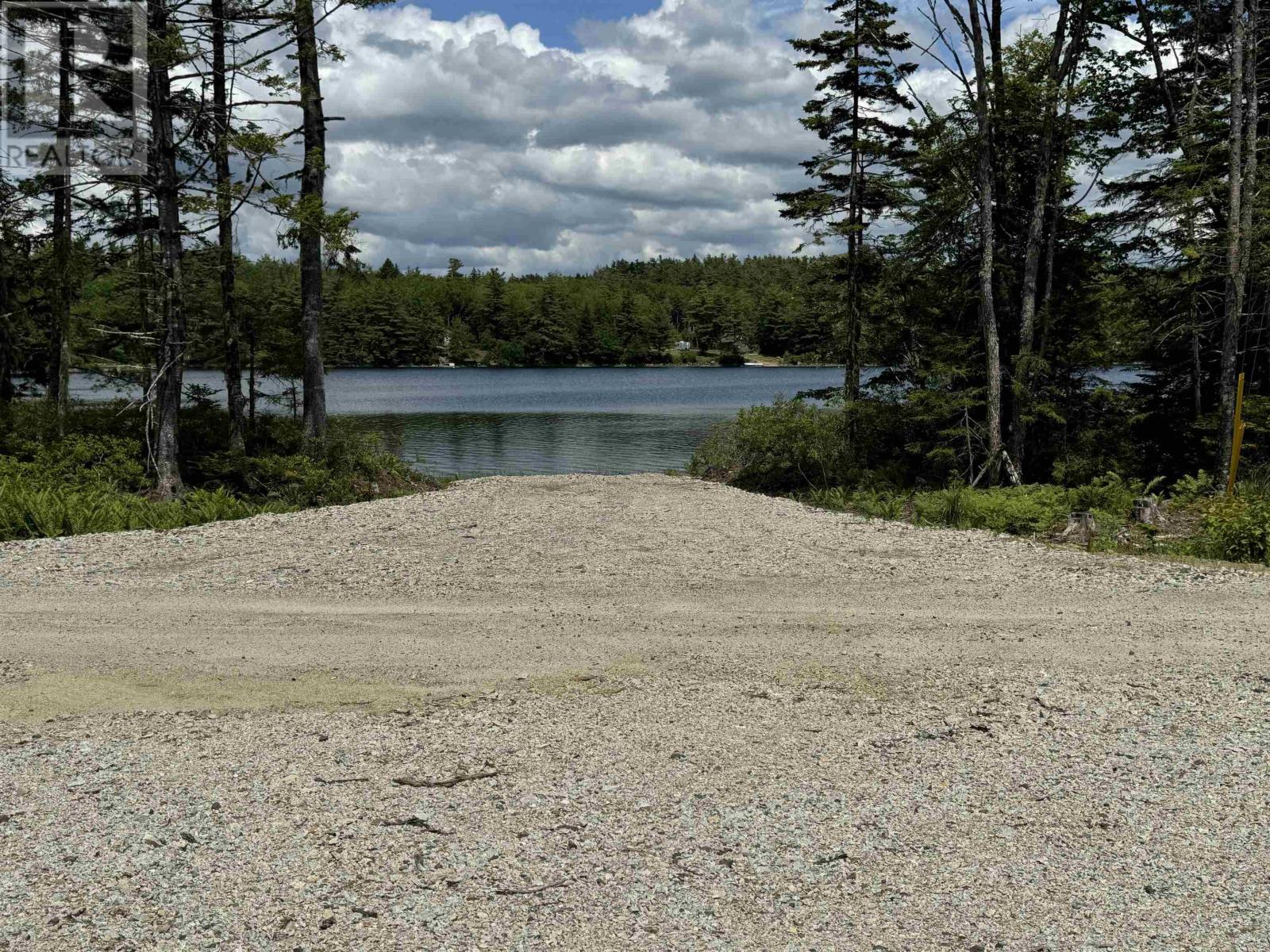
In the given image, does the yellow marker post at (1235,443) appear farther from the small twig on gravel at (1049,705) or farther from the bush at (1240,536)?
the small twig on gravel at (1049,705)

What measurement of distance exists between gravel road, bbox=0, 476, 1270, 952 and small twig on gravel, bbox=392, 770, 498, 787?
0.04m

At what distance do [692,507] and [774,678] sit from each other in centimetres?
748

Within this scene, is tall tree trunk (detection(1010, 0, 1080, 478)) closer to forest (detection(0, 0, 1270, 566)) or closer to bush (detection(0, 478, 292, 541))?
forest (detection(0, 0, 1270, 566))

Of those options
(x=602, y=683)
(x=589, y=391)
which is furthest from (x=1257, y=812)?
(x=589, y=391)

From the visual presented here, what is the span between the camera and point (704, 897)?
148 inches

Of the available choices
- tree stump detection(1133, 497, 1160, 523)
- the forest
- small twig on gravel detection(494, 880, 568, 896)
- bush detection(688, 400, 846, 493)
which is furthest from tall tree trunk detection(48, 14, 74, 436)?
tree stump detection(1133, 497, 1160, 523)

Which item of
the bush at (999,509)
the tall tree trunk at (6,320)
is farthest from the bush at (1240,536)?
the tall tree trunk at (6,320)

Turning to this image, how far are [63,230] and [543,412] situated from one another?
31.7m

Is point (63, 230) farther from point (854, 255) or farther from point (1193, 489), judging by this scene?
point (1193, 489)

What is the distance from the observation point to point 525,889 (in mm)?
3799

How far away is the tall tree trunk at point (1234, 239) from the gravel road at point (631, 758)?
212 inches

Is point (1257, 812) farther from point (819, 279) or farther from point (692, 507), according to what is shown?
point (819, 279)

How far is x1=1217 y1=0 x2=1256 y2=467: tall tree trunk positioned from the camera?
13273 millimetres

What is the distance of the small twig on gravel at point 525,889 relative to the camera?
377cm
